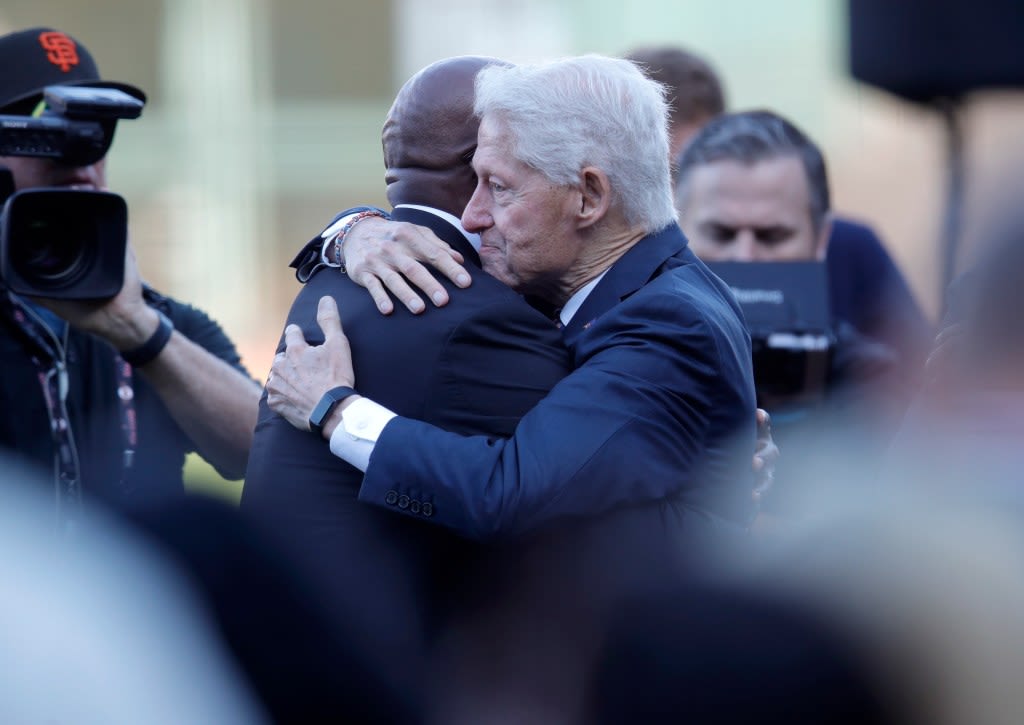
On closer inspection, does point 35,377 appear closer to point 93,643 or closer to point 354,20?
point 93,643

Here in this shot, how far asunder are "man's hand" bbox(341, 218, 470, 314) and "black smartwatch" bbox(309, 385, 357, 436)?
5.0 inches

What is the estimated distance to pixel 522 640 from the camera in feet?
6.20

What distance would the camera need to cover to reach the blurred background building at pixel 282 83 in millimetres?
13250

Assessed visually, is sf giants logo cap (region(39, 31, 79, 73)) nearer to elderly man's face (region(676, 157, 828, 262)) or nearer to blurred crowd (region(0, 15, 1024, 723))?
blurred crowd (region(0, 15, 1024, 723))

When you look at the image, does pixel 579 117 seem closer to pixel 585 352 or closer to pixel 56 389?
pixel 585 352

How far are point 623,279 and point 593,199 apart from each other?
128 millimetres

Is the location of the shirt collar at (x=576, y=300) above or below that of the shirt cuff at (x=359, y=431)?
above

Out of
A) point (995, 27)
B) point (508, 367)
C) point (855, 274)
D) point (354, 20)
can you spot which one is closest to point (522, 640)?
point (508, 367)

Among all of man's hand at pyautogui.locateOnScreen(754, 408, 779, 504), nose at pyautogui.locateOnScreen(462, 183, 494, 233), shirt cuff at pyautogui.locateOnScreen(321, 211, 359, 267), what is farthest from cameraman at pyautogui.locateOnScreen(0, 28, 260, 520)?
man's hand at pyautogui.locateOnScreen(754, 408, 779, 504)

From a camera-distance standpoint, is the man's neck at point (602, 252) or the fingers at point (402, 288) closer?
the fingers at point (402, 288)

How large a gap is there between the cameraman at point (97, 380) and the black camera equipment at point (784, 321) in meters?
1.07

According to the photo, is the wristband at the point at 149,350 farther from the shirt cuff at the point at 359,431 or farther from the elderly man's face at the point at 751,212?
the elderly man's face at the point at 751,212

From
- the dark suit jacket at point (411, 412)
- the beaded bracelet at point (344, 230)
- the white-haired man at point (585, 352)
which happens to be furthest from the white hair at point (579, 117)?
the beaded bracelet at point (344, 230)

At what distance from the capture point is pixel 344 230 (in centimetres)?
228
